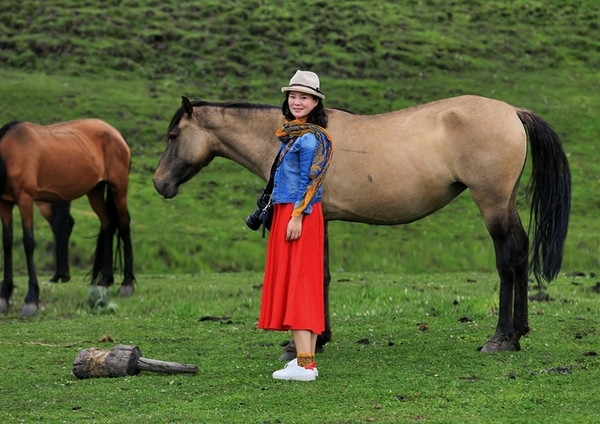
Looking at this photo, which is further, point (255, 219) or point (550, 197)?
point (550, 197)

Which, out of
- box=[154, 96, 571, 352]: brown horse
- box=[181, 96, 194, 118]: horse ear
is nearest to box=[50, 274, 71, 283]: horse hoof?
box=[181, 96, 194, 118]: horse ear

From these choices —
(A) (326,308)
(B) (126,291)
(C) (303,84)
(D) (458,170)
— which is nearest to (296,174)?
(C) (303,84)

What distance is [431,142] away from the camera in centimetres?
942

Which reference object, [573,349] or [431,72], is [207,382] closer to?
[573,349]

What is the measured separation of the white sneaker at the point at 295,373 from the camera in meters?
8.38

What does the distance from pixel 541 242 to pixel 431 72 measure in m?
23.6

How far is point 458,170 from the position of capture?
369 inches

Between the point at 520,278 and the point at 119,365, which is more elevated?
the point at 520,278

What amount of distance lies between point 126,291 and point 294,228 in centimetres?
743

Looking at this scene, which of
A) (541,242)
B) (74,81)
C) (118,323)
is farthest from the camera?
(74,81)

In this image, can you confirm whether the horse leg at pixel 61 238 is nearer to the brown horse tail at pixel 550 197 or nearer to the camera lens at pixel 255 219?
the camera lens at pixel 255 219

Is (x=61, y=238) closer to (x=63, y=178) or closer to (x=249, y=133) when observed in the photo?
(x=63, y=178)

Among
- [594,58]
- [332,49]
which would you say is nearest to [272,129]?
[332,49]

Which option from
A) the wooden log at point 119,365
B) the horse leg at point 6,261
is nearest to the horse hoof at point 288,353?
the wooden log at point 119,365
